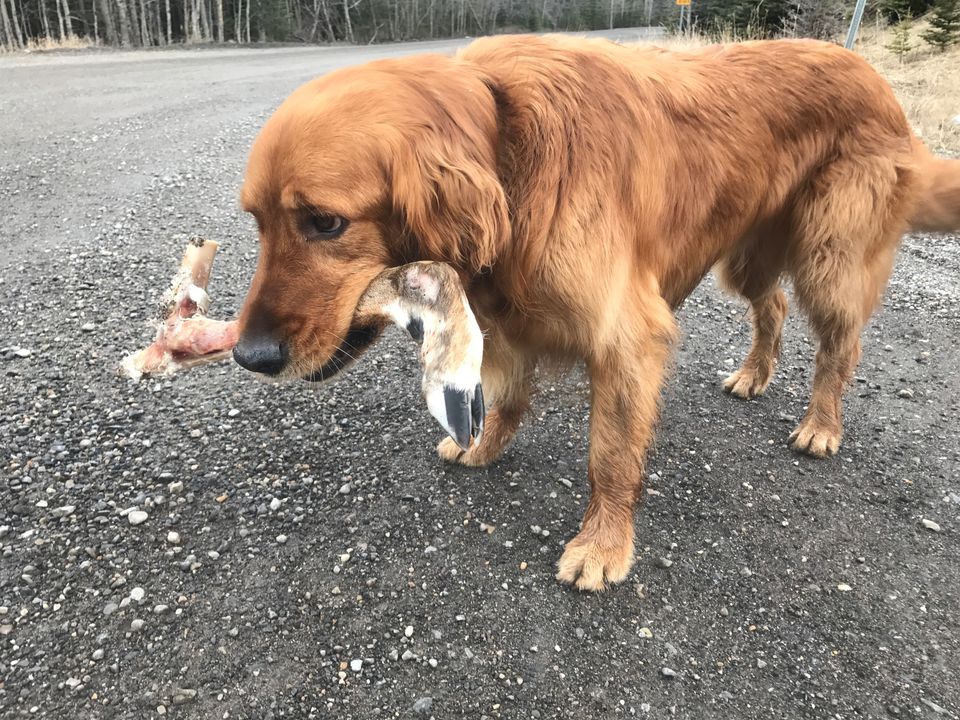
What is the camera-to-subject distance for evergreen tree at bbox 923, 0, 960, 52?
1541 centimetres

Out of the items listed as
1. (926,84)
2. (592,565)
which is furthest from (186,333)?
(926,84)

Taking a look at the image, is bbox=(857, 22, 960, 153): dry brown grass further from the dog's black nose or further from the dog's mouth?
the dog's black nose

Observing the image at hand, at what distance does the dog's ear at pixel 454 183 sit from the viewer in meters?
1.98

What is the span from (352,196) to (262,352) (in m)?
0.53

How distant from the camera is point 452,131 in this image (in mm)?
2023

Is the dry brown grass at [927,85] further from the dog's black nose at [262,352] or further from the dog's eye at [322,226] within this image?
the dog's black nose at [262,352]

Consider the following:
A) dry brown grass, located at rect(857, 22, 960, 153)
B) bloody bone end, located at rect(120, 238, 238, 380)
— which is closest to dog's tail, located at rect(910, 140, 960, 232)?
bloody bone end, located at rect(120, 238, 238, 380)

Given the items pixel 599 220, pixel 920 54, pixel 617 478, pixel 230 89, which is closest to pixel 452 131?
pixel 599 220

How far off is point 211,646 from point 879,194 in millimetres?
3292

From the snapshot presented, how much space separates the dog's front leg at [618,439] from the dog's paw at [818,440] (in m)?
1.23

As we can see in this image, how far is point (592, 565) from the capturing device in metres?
2.68

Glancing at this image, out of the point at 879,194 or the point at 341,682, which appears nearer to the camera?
the point at 341,682

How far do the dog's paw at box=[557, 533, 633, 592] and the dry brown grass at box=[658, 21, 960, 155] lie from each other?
11.4ft

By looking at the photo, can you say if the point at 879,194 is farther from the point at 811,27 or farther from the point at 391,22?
the point at 391,22
